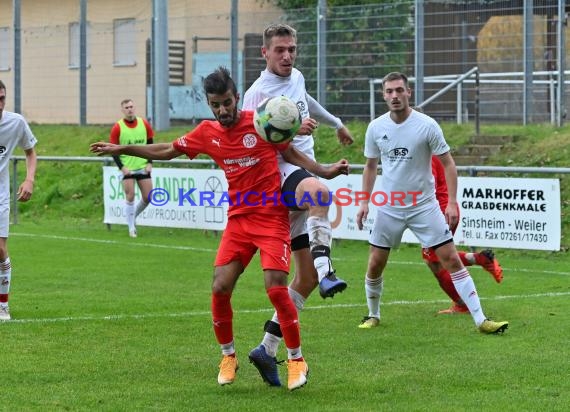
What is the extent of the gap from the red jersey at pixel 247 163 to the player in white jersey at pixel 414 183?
2522 mm

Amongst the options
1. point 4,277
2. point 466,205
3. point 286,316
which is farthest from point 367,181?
point 466,205

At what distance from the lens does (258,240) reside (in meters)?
8.05

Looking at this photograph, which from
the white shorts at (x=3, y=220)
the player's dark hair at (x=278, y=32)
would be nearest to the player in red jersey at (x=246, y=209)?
the player's dark hair at (x=278, y=32)

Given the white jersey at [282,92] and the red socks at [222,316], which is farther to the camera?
the white jersey at [282,92]

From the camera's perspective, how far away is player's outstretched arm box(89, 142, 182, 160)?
8.38m

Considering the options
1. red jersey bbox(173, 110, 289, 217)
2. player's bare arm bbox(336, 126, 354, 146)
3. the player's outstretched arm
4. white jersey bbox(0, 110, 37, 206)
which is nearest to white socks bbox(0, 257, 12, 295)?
white jersey bbox(0, 110, 37, 206)

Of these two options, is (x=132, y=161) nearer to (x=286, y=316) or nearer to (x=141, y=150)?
(x=141, y=150)

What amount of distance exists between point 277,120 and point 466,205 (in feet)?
30.8

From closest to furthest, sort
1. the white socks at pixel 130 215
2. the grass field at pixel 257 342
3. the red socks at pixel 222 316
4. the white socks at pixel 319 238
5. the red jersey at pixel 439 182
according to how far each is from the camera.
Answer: the grass field at pixel 257 342, the red socks at pixel 222 316, the white socks at pixel 319 238, the red jersey at pixel 439 182, the white socks at pixel 130 215

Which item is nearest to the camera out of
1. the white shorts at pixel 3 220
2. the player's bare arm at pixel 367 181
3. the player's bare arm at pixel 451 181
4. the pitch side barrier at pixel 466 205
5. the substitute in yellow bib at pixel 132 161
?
the player's bare arm at pixel 451 181

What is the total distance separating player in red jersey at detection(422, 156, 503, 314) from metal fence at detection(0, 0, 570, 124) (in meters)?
9.31

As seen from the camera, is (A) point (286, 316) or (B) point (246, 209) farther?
(B) point (246, 209)

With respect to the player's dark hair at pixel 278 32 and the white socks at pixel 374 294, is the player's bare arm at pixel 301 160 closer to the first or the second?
the player's dark hair at pixel 278 32

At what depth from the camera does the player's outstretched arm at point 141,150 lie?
27.5ft
